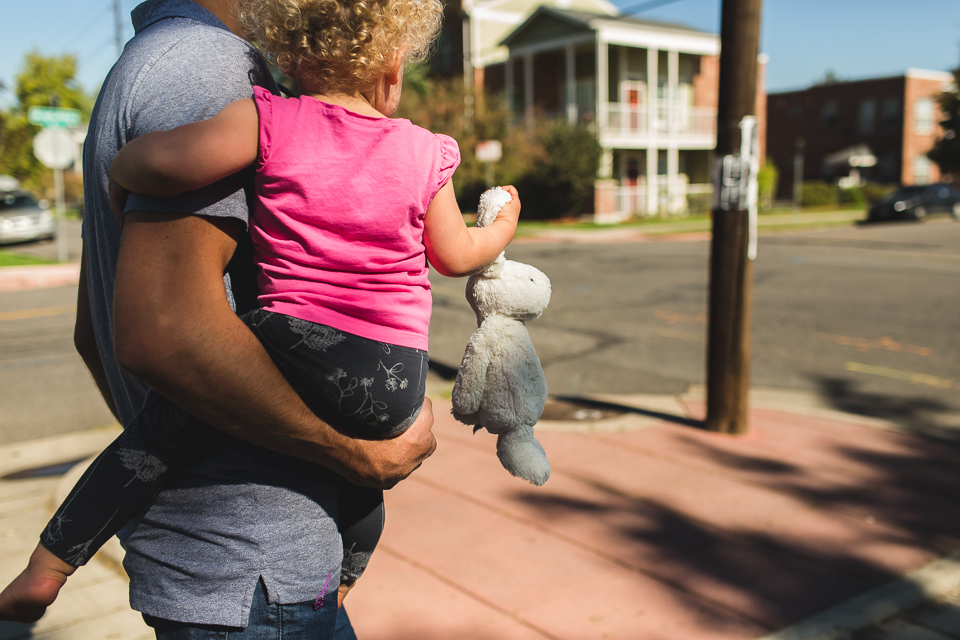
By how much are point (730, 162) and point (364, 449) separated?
15.0 feet

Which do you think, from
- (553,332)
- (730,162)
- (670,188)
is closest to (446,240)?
(730,162)

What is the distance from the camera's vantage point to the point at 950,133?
37.3m

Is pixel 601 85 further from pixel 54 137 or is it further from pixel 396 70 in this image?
pixel 396 70

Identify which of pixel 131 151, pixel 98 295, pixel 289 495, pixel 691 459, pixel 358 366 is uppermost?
pixel 131 151

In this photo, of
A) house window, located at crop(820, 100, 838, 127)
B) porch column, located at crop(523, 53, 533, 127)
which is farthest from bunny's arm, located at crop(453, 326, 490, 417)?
house window, located at crop(820, 100, 838, 127)

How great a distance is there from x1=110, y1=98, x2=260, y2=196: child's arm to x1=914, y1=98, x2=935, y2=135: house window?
50.6 meters

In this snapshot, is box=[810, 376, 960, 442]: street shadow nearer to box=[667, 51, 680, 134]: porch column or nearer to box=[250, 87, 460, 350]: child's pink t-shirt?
box=[250, 87, 460, 350]: child's pink t-shirt

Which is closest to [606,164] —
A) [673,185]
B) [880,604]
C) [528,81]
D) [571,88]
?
[571,88]

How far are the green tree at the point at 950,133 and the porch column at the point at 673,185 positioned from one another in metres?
13.8

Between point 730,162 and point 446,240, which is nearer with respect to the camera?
point 446,240

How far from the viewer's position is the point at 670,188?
3244cm

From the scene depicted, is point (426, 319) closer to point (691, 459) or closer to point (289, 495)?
point (289, 495)

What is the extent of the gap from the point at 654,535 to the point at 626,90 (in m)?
30.5

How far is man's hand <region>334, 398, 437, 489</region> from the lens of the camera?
127cm
